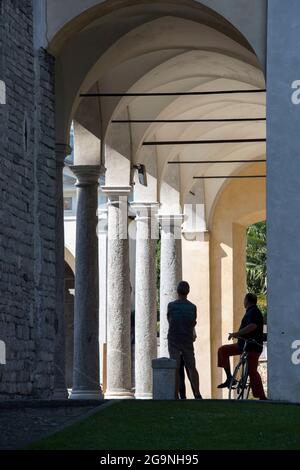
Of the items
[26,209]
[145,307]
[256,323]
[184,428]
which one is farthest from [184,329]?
[145,307]

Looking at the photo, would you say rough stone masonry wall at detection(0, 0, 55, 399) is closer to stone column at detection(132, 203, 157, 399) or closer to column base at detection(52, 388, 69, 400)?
column base at detection(52, 388, 69, 400)

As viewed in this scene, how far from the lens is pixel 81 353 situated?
2031 cm

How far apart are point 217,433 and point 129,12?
28.6ft

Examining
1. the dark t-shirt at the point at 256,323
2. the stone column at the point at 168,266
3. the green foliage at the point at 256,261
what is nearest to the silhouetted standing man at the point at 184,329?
the dark t-shirt at the point at 256,323

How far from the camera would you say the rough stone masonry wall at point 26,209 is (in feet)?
49.4

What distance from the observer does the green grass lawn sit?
9562mm

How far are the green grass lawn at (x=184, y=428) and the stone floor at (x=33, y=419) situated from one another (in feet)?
0.62

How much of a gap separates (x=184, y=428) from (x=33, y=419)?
168 cm

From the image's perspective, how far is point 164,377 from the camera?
16.2m

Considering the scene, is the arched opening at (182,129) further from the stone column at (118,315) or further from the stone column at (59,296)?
the stone column at (59,296)

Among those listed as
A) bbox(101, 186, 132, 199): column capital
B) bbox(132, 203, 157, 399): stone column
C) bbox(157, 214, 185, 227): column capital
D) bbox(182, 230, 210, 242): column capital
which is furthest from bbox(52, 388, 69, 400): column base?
bbox(182, 230, 210, 242): column capital

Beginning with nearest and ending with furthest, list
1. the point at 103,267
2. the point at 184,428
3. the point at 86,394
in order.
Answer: the point at 184,428, the point at 86,394, the point at 103,267

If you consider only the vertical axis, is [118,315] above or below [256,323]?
above

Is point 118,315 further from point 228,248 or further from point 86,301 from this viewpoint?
point 228,248
